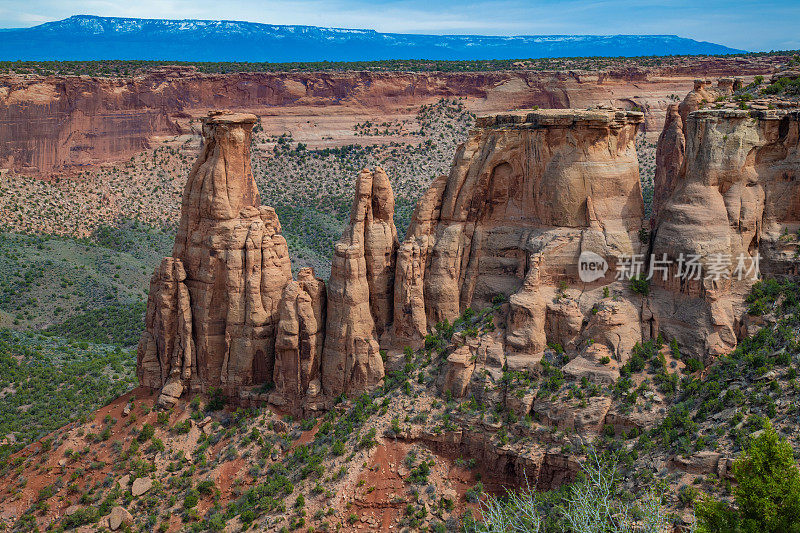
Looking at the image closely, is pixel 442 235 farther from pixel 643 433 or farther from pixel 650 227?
pixel 643 433

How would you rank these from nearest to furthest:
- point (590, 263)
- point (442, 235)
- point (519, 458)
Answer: point (519, 458) → point (590, 263) → point (442, 235)

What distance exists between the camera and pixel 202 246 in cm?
4519

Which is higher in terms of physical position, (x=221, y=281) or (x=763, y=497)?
(x=221, y=281)

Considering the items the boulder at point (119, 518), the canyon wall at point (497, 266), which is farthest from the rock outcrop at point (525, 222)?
the boulder at point (119, 518)

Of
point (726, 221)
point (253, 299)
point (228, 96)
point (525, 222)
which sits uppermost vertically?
point (228, 96)

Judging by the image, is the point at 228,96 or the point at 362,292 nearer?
the point at 362,292

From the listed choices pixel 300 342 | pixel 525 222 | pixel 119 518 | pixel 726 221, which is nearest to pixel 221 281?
pixel 300 342

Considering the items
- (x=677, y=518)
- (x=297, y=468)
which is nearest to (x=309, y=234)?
(x=297, y=468)

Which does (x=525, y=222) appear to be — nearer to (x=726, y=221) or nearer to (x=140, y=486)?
(x=726, y=221)

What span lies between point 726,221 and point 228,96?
101m

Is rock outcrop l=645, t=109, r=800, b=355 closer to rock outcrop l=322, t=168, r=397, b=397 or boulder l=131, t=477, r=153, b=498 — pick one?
rock outcrop l=322, t=168, r=397, b=397

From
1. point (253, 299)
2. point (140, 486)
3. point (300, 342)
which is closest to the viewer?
point (140, 486)

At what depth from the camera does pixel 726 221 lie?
37344 mm

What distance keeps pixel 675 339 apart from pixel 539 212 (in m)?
9.13
